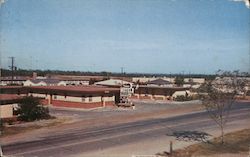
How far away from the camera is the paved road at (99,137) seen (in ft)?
65.2

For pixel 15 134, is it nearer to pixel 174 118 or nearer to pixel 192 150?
pixel 192 150

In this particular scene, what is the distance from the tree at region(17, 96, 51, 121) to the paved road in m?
5.13

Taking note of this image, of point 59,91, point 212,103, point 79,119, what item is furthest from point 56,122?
point 212,103

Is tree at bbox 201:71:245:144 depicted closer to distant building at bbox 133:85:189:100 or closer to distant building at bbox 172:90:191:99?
distant building at bbox 172:90:191:99

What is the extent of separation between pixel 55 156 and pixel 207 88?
10.3 meters

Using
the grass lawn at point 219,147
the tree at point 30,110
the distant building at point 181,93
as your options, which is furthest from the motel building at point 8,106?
the distant building at point 181,93

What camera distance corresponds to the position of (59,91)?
41312mm

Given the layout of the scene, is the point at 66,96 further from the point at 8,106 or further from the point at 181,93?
the point at 181,93

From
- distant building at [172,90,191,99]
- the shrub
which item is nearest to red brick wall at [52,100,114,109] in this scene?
the shrub

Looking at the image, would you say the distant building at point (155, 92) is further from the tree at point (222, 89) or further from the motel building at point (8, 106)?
the tree at point (222, 89)

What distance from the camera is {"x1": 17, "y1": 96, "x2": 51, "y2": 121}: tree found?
3008 cm

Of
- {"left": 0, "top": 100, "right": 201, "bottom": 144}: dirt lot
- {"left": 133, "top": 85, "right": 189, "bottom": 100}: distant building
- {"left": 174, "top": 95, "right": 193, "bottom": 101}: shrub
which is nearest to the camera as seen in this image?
{"left": 0, "top": 100, "right": 201, "bottom": 144}: dirt lot

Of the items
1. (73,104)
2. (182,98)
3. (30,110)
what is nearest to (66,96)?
(73,104)

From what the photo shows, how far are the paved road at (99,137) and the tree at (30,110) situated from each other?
16.8 feet
